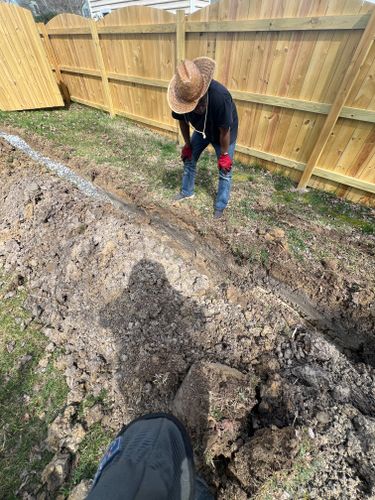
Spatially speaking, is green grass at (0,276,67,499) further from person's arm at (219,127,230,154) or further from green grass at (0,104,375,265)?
person's arm at (219,127,230,154)

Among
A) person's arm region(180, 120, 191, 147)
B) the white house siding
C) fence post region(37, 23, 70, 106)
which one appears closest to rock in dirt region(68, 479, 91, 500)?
person's arm region(180, 120, 191, 147)

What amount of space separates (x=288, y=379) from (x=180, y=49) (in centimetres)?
501

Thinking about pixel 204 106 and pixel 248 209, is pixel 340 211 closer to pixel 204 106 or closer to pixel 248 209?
pixel 248 209

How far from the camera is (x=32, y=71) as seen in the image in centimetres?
607

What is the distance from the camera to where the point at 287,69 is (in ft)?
10.8

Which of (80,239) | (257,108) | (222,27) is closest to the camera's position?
(80,239)

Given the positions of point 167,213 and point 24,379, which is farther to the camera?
point 167,213

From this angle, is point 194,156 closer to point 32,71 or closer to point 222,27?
point 222,27

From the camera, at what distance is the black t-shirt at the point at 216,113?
2.36m

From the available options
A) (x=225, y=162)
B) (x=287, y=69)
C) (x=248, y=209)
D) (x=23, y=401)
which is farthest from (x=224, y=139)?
(x=23, y=401)

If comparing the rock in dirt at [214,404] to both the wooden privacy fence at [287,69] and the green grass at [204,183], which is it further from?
the wooden privacy fence at [287,69]

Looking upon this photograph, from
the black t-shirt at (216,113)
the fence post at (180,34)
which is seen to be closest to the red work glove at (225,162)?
the black t-shirt at (216,113)

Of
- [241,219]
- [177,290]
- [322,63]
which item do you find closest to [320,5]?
[322,63]

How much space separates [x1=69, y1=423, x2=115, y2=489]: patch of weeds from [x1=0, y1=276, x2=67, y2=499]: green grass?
0.26 metres
